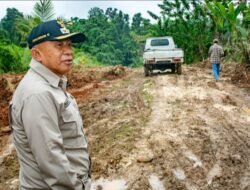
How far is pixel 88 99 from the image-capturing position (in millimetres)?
13898

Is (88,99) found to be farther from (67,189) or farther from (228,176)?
(67,189)

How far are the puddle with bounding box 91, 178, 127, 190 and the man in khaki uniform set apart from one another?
3859 millimetres

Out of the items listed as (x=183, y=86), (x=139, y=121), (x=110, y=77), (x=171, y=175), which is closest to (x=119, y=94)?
(x=183, y=86)

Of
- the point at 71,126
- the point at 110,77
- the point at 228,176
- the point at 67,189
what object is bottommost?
the point at 110,77

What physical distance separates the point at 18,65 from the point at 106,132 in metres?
15.8

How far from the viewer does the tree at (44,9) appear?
1816 centimetres

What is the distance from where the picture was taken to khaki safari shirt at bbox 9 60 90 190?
223cm

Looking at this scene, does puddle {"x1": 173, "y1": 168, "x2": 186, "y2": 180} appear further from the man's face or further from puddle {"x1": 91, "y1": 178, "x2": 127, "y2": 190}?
the man's face

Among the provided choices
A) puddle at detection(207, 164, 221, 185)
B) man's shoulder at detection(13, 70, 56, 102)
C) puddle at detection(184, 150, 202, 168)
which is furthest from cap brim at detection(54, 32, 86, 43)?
puddle at detection(184, 150, 202, 168)

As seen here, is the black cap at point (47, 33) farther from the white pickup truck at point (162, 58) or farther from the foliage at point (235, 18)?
the white pickup truck at point (162, 58)

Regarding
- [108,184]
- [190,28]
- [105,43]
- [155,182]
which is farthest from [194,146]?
[105,43]

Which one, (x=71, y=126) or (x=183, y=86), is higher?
(x=71, y=126)

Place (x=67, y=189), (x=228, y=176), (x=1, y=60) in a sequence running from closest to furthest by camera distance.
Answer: (x=67, y=189) → (x=228, y=176) → (x=1, y=60)

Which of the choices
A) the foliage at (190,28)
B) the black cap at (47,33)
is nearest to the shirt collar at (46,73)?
the black cap at (47,33)
